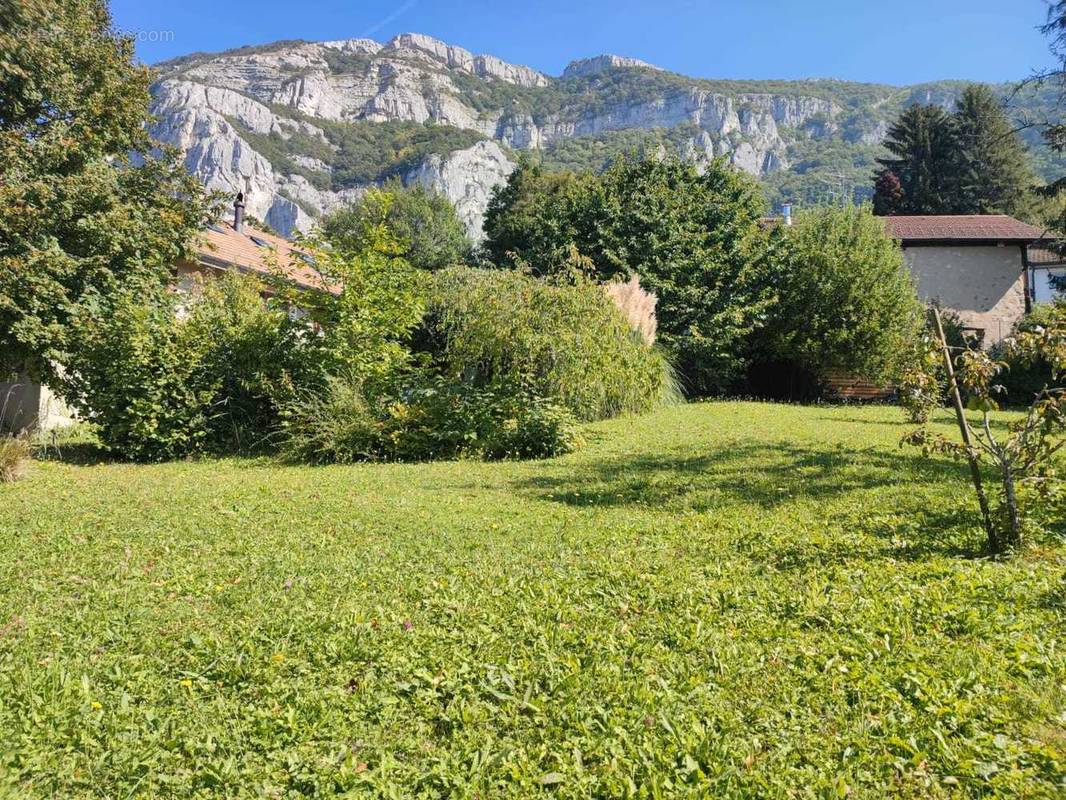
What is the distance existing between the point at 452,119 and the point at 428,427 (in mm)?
113493

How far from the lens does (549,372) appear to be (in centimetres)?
980

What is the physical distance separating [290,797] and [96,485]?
6279mm

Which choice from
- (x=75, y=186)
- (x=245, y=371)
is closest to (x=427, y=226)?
(x=75, y=186)

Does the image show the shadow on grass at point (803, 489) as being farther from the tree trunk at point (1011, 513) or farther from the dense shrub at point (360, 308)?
the dense shrub at point (360, 308)

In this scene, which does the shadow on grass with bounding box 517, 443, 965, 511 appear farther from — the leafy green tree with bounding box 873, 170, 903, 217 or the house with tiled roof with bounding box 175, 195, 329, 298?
the leafy green tree with bounding box 873, 170, 903, 217

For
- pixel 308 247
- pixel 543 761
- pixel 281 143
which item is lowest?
pixel 543 761

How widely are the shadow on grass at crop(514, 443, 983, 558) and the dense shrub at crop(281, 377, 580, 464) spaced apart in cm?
117

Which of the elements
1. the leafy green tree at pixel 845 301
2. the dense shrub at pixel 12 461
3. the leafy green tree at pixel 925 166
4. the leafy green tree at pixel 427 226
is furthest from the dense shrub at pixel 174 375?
the leafy green tree at pixel 925 166

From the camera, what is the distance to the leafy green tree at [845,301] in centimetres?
1582

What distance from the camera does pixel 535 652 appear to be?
301cm

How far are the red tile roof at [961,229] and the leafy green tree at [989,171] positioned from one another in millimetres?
13276

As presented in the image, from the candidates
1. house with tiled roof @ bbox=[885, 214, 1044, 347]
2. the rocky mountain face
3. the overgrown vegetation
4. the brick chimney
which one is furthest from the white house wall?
the rocky mountain face

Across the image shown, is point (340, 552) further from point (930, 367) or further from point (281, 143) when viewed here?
point (281, 143)

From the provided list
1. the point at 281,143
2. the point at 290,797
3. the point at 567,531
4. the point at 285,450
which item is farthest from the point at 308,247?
the point at 281,143
